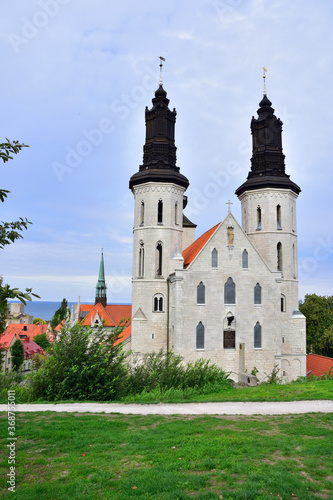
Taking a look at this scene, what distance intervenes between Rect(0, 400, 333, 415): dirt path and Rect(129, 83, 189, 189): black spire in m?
19.4

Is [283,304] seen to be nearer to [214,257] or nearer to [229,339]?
[229,339]

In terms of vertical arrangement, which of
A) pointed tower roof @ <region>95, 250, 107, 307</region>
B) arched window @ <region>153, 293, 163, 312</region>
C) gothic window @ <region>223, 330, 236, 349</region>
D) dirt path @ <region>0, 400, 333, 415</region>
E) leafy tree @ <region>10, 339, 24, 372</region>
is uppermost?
pointed tower roof @ <region>95, 250, 107, 307</region>

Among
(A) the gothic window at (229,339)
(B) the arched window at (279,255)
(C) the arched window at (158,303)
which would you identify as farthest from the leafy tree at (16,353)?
(B) the arched window at (279,255)

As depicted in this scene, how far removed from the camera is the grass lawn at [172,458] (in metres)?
6.29

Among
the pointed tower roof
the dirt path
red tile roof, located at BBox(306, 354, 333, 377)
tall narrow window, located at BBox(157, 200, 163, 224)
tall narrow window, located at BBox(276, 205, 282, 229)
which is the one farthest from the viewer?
the pointed tower roof

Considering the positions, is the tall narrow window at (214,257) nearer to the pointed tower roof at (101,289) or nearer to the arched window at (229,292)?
the arched window at (229,292)

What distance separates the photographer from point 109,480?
264 inches

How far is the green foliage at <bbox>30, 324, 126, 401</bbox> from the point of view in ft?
49.5

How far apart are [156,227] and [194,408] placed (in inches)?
702

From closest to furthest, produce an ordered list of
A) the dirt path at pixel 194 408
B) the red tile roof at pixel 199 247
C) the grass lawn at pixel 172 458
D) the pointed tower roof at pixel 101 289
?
1. the grass lawn at pixel 172 458
2. the dirt path at pixel 194 408
3. the red tile roof at pixel 199 247
4. the pointed tower roof at pixel 101 289

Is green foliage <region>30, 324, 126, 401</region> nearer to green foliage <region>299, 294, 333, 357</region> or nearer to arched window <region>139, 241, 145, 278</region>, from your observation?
arched window <region>139, 241, 145, 278</region>

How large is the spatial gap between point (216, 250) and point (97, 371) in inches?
548

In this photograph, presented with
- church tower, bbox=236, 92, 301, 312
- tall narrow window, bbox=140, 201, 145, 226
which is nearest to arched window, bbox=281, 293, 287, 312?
church tower, bbox=236, 92, 301, 312

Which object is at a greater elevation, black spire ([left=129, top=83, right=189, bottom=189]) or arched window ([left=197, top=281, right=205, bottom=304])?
black spire ([left=129, top=83, right=189, bottom=189])
